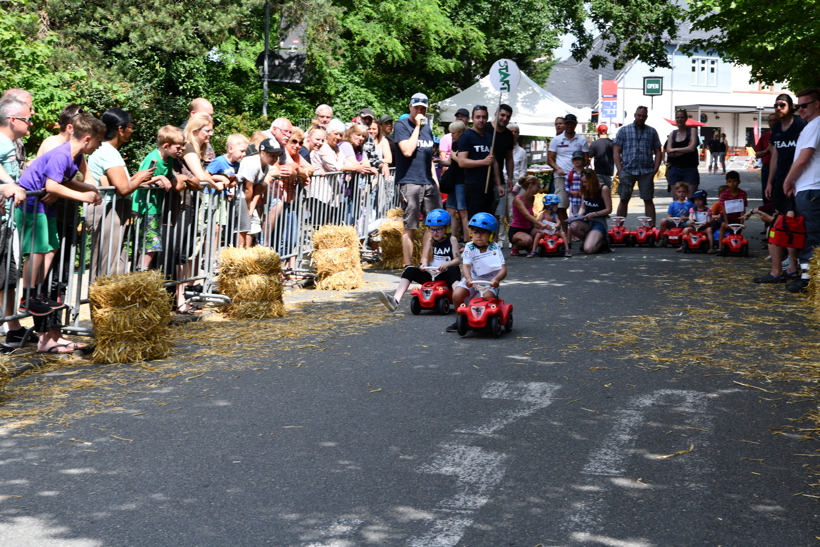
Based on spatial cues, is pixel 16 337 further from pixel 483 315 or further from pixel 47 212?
pixel 483 315

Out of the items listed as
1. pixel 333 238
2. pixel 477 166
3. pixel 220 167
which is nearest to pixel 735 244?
pixel 477 166

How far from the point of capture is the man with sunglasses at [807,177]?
36.7 ft

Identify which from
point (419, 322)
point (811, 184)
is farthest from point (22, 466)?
point (811, 184)

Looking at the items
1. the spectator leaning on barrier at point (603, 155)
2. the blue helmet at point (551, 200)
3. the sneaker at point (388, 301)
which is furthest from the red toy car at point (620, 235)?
the sneaker at point (388, 301)

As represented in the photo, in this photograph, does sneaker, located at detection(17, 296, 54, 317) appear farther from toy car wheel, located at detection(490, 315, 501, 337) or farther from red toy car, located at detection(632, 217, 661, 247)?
red toy car, located at detection(632, 217, 661, 247)

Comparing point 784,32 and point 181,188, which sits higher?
point 784,32

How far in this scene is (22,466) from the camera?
17.0ft

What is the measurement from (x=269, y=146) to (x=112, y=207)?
3354 millimetres

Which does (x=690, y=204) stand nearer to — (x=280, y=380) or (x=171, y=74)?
(x=280, y=380)

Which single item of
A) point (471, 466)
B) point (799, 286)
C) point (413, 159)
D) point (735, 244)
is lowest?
point (471, 466)

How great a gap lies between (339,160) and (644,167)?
541cm

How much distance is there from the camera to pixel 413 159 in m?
13.2

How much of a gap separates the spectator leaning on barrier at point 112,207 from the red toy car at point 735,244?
9.13 meters

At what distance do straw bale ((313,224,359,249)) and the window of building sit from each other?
73.0 meters
